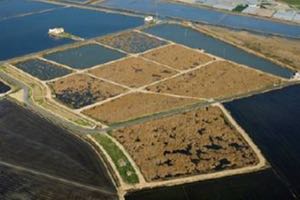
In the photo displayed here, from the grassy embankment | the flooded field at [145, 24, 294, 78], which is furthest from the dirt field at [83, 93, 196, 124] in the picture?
the flooded field at [145, 24, 294, 78]

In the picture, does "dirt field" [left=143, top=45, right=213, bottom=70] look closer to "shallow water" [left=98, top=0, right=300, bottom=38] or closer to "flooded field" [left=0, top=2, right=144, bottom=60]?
"flooded field" [left=0, top=2, right=144, bottom=60]

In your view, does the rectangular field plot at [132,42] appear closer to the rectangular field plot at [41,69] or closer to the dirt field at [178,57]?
the dirt field at [178,57]

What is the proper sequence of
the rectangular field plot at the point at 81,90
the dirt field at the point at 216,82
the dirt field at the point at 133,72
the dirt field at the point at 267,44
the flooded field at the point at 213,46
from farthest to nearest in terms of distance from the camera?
the dirt field at the point at 267,44
the flooded field at the point at 213,46
the dirt field at the point at 133,72
the dirt field at the point at 216,82
the rectangular field plot at the point at 81,90

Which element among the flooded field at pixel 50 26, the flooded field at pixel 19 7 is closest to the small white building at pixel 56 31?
the flooded field at pixel 50 26

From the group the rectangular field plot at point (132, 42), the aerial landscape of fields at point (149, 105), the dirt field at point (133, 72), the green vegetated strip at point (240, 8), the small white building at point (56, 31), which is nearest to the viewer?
the aerial landscape of fields at point (149, 105)

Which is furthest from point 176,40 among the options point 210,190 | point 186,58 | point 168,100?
point 210,190

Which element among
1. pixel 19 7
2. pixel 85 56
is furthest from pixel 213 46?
pixel 19 7
